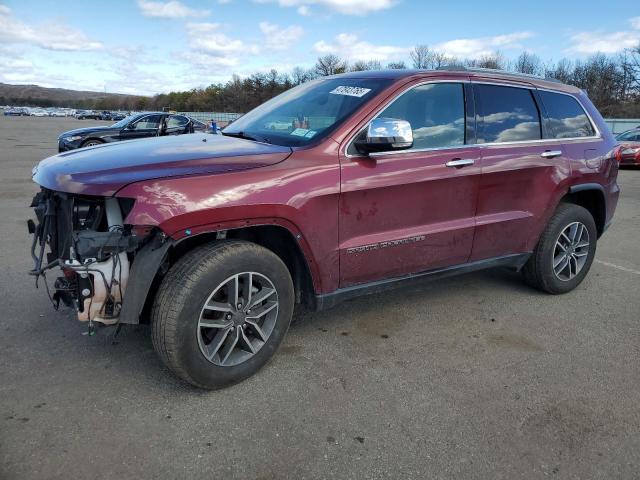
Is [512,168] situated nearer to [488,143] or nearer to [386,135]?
[488,143]

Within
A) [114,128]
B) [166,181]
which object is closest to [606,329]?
[166,181]

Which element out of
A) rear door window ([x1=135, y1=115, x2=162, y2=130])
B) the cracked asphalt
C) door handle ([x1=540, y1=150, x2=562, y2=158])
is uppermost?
rear door window ([x1=135, y1=115, x2=162, y2=130])

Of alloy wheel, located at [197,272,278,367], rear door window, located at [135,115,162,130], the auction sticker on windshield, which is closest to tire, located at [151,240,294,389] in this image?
alloy wheel, located at [197,272,278,367]

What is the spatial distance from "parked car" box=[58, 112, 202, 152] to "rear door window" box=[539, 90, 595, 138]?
12.7m

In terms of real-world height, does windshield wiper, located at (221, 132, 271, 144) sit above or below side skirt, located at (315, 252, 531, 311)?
above

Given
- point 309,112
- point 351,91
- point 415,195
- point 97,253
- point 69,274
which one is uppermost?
point 351,91

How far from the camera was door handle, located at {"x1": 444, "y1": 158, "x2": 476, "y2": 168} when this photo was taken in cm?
353

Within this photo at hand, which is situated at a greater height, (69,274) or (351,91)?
(351,91)

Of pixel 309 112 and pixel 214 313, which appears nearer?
pixel 214 313

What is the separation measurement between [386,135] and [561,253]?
239cm

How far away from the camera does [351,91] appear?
3.54 m

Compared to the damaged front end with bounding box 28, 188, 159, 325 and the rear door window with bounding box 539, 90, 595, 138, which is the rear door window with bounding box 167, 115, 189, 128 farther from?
the damaged front end with bounding box 28, 188, 159, 325

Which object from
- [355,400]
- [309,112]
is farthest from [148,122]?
[355,400]

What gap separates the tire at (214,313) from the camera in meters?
2.70
